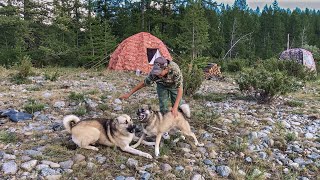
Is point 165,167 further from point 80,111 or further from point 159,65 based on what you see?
point 80,111

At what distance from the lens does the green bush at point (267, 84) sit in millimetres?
9445

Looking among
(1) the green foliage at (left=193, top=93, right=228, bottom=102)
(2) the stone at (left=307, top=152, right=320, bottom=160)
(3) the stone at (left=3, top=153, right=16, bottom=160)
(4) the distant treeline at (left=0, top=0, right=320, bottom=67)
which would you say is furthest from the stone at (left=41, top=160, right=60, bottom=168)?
(4) the distant treeline at (left=0, top=0, right=320, bottom=67)

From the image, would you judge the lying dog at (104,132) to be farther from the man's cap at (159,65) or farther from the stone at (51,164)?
the man's cap at (159,65)

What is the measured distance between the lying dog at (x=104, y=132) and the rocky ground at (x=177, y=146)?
0.13 metres

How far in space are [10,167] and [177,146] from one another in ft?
9.34

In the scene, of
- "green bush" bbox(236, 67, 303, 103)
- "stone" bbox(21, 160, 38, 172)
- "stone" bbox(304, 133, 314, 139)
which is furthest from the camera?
"green bush" bbox(236, 67, 303, 103)

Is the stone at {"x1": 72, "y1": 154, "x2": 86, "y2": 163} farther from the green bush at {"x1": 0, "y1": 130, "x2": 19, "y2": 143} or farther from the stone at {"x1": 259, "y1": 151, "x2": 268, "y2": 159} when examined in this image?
the stone at {"x1": 259, "y1": 151, "x2": 268, "y2": 159}

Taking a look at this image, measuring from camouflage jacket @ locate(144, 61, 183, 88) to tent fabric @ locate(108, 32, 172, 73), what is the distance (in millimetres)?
11737

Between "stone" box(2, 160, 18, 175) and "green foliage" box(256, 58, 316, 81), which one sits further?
"green foliage" box(256, 58, 316, 81)

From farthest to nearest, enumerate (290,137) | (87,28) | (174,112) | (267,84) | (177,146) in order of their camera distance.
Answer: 1. (87,28)
2. (267,84)
3. (290,137)
4. (177,146)
5. (174,112)

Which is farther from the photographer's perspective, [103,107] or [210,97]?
[210,97]

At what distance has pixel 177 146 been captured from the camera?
5.93 m

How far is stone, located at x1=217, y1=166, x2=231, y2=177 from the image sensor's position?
495cm

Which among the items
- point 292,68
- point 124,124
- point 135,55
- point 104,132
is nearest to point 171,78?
point 124,124
